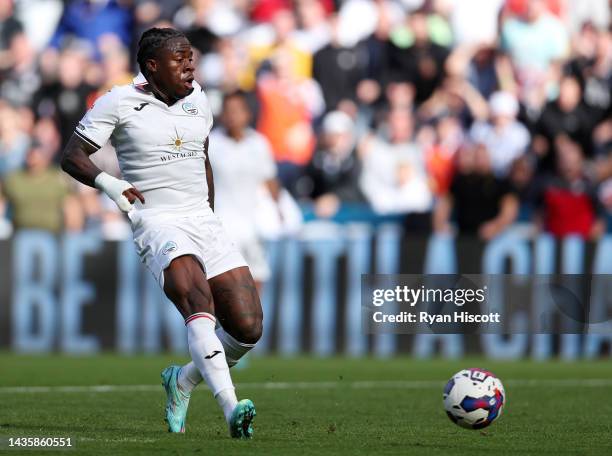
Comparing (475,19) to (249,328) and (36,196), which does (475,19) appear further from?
(249,328)

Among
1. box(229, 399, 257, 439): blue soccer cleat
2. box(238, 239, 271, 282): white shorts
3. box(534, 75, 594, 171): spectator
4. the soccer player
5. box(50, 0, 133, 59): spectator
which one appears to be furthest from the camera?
box(50, 0, 133, 59): spectator

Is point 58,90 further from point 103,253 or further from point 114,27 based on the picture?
point 103,253

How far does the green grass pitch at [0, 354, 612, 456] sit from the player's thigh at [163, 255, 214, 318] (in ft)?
2.60

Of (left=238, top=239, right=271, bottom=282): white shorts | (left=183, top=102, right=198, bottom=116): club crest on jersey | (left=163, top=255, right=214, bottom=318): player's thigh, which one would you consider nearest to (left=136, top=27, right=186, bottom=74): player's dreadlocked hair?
(left=183, top=102, right=198, bottom=116): club crest on jersey

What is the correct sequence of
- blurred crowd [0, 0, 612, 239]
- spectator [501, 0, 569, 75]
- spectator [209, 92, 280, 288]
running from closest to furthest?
spectator [209, 92, 280, 288] < blurred crowd [0, 0, 612, 239] < spectator [501, 0, 569, 75]

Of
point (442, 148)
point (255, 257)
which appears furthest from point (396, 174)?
point (255, 257)

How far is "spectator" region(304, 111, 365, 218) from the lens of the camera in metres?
19.9

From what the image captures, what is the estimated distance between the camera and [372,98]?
21297 mm

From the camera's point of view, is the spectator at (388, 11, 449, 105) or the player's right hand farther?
the spectator at (388, 11, 449, 105)

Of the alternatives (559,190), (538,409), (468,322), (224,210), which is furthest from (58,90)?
(538,409)

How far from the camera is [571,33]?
22422 mm

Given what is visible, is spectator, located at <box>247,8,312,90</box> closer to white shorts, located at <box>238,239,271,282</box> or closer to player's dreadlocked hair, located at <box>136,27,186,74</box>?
white shorts, located at <box>238,239,271,282</box>

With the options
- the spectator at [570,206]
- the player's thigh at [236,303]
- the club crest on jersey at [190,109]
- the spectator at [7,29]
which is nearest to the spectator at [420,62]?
the spectator at [570,206]

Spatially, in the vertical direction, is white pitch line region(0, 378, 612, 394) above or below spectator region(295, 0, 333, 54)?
below
